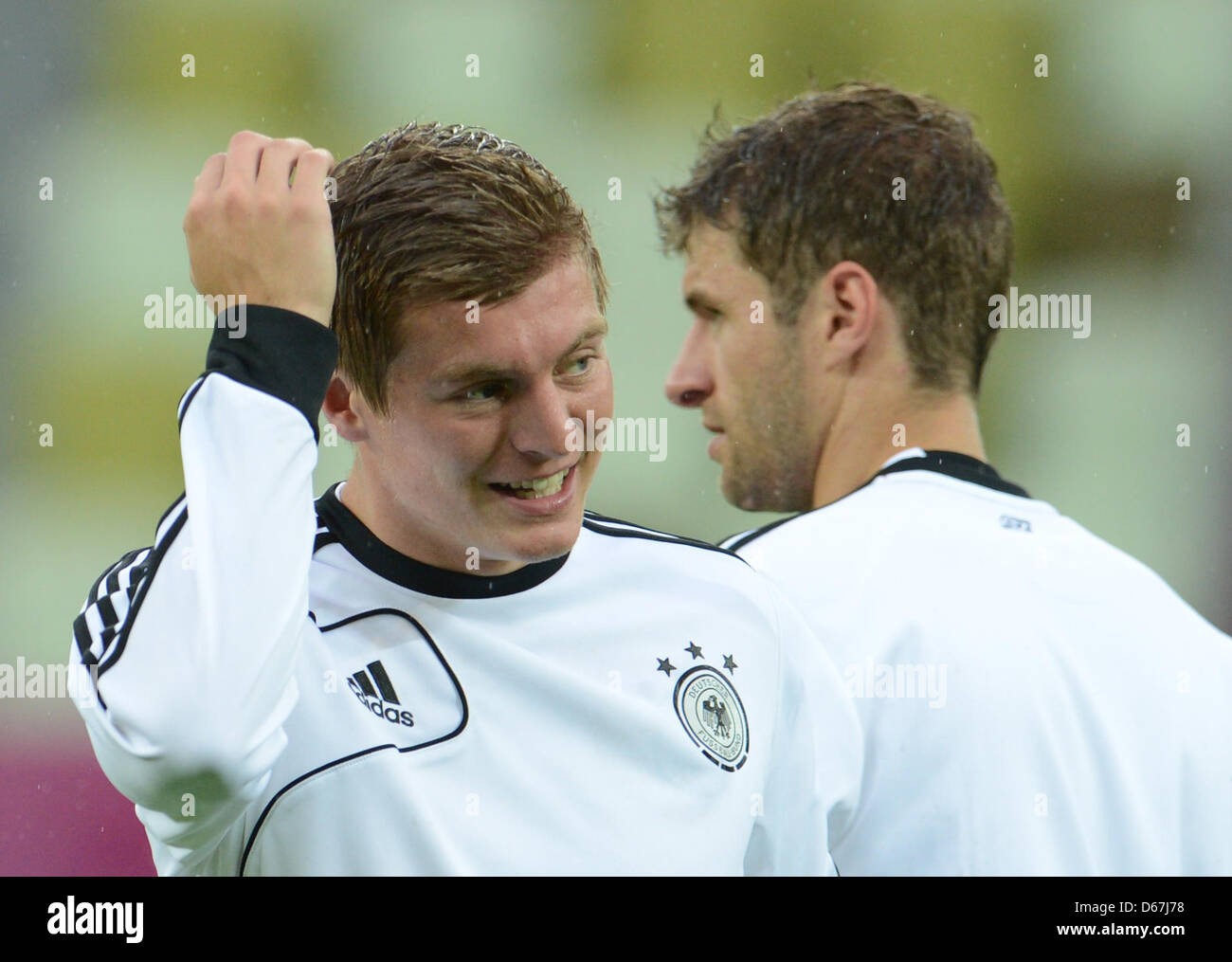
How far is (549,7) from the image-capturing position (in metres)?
4.85

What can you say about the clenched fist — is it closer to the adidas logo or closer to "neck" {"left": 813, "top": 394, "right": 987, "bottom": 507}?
the adidas logo

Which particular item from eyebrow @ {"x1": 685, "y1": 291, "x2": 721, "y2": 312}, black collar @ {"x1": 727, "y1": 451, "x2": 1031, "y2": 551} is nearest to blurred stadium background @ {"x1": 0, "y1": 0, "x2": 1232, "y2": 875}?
eyebrow @ {"x1": 685, "y1": 291, "x2": 721, "y2": 312}

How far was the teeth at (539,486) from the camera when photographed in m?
1.29

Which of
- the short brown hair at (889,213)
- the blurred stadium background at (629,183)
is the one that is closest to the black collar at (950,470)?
the short brown hair at (889,213)

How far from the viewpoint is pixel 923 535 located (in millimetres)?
1744

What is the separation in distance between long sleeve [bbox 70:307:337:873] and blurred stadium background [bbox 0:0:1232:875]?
10.7 ft

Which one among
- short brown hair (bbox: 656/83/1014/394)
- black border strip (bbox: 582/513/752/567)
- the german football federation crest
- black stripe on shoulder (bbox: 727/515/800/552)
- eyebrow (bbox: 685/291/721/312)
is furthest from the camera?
eyebrow (bbox: 685/291/721/312)

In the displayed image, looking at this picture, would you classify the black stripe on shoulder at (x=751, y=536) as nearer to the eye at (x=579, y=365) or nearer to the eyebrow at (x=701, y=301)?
the eyebrow at (x=701, y=301)

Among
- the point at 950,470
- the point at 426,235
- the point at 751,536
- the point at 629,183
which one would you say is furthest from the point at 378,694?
the point at 629,183

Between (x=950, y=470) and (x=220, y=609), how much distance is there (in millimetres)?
1118

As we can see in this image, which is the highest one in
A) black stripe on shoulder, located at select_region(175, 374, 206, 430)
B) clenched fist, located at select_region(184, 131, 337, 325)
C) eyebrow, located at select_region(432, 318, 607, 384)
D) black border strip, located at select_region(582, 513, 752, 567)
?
clenched fist, located at select_region(184, 131, 337, 325)

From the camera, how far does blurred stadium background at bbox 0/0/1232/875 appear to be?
444 centimetres
